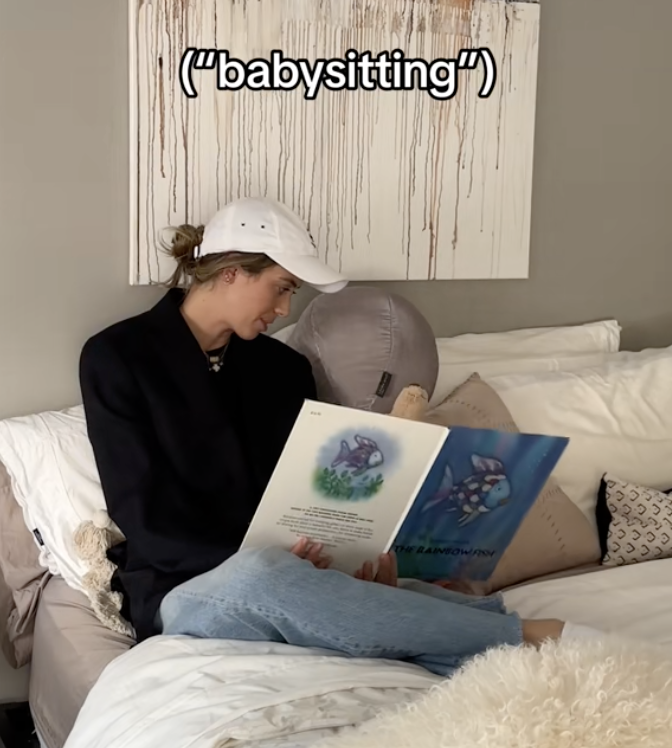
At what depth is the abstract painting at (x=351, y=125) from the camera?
1.88 metres

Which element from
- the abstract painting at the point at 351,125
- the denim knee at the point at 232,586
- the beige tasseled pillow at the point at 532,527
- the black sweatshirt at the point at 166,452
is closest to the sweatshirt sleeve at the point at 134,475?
the black sweatshirt at the point at 166,452

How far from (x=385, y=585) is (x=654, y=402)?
38.9 inches

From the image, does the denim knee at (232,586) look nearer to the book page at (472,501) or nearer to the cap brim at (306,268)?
the book page at (472,501)

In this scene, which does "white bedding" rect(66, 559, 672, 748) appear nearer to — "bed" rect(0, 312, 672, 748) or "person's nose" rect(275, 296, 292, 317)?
"bed" rect(0, 312, 672, 748)

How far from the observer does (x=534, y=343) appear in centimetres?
222

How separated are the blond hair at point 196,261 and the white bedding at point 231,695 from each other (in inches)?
23.9

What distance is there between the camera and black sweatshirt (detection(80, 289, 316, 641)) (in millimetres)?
1525

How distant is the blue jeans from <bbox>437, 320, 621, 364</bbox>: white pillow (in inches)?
32.0

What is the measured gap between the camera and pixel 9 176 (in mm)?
1780

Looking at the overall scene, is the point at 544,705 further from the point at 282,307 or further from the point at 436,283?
the point at 436,283

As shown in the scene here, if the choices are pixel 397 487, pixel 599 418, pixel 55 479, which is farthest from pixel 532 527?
pixel 55 479

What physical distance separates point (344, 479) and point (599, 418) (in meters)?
0.87

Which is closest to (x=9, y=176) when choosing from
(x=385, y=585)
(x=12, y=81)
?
(x=12, y=81)

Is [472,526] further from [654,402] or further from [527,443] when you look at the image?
[654,402]
